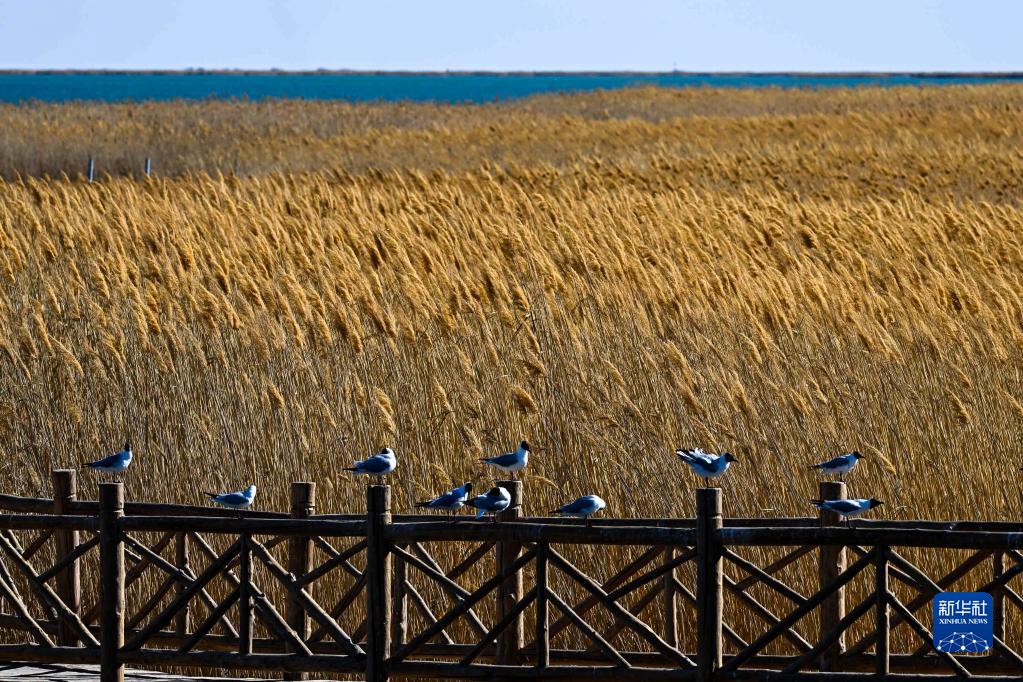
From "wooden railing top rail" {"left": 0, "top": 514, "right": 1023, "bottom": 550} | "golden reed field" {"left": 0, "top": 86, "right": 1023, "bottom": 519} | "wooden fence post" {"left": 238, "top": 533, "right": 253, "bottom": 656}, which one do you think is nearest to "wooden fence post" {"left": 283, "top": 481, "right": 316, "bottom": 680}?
"wooden fence post" {"left": 238, "top": 533, "right": 253, "bottom": 656}

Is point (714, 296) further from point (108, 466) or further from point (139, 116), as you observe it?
point (139, 116)

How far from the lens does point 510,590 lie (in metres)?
6.93

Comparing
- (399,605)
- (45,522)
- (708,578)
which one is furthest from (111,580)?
(708,578)

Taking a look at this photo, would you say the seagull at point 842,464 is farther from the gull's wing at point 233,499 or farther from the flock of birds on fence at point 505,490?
the gull's wing at point 233,499

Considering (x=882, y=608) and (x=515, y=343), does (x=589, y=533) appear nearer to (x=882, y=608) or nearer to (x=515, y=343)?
(x=882, y=608)

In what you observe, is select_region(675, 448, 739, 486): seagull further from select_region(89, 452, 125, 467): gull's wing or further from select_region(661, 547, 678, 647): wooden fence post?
select_region(89, 452, 125, 467): gull's wing

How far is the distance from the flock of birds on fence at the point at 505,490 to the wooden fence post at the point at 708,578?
109 centimetres

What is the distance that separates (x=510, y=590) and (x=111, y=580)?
72.3 inches

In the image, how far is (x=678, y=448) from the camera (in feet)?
30.2

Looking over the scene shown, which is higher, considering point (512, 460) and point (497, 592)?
point (512, 460)

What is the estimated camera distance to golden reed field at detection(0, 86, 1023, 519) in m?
9.02

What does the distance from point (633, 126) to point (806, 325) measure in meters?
23.8

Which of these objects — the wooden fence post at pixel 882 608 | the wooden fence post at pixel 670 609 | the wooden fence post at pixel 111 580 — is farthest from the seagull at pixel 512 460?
the wooden fence post at pixel 882 608

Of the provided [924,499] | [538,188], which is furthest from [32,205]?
[924,499]
